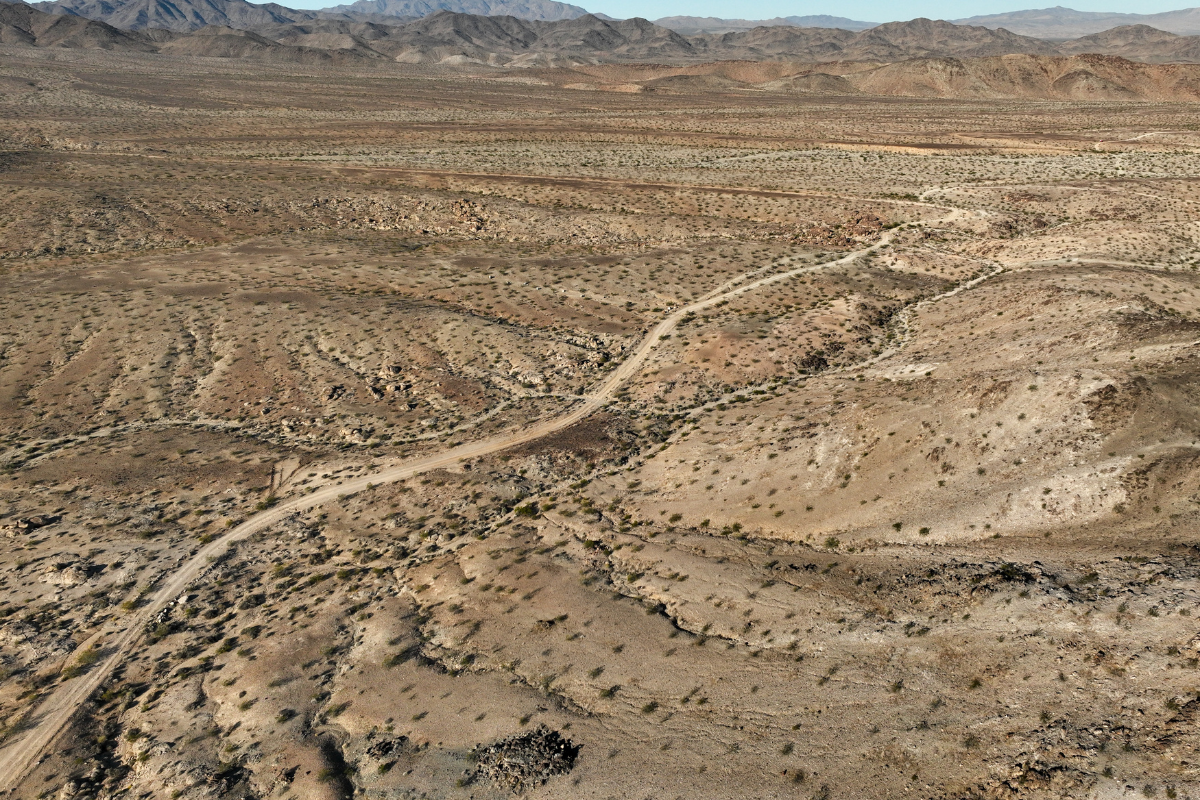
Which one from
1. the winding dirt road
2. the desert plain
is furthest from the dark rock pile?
the winding dirt road

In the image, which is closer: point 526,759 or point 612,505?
point 526,759

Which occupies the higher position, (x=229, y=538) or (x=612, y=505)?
(x=612, y=505)

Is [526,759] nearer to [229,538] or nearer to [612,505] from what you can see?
[612,505]

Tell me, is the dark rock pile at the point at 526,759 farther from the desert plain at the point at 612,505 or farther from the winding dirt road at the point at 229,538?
the winding dirt road at the point at 229,538

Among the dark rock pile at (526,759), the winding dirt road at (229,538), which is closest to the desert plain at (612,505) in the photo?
the dark rock pile at (526,759)

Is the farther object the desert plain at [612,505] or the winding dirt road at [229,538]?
the winding dirt road at [229,538]

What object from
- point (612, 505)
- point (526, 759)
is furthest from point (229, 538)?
point (526, 759)

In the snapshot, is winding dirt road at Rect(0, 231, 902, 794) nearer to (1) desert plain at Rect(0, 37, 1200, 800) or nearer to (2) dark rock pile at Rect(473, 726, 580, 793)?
(1) desert plain at Rect(0, 37, 1200, 800)
